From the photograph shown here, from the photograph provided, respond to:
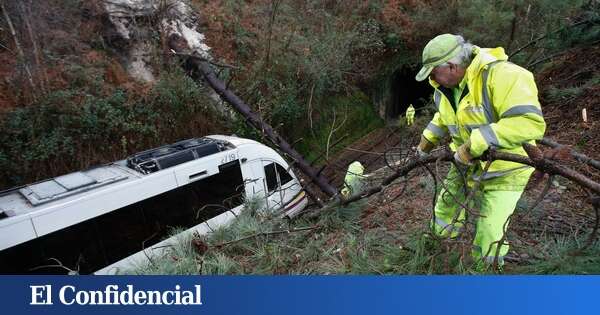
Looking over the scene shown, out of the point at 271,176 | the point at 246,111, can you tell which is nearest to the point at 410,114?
the point at 246,111

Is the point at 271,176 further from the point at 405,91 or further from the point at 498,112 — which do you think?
the point at 405,91

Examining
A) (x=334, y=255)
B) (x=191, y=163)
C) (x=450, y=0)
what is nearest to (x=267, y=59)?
(x=191, y=163)

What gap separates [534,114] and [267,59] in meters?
9.04

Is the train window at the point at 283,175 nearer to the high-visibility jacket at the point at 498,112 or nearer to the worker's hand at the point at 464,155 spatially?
the high-visibility jacket at the point at 498,112

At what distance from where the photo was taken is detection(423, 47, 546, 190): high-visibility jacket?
99.7 inches

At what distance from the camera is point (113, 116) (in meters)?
8.23

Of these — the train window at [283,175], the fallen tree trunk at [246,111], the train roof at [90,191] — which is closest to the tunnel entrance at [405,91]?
the fallen tree trunk at [246,111]

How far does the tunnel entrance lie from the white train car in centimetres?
912

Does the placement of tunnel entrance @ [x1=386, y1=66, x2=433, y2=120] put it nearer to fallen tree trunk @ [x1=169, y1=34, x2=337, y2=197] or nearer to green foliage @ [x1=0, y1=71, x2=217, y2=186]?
fallen tree trunk @ [x1=169, y1=34, x2=337, y2=197]

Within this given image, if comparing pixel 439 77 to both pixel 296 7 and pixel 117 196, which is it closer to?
pixel 117 196

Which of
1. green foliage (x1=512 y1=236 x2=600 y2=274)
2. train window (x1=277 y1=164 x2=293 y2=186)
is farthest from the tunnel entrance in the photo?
green foliage (x1=512 y1=236 x2=600 y2=274)

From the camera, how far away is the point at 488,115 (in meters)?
2.78

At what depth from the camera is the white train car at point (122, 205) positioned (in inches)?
194

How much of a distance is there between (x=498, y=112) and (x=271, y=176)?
5.32 metres
